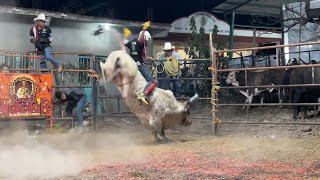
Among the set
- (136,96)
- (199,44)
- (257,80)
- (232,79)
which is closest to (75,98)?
(136,96)

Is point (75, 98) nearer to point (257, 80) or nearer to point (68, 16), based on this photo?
point (68, 16)

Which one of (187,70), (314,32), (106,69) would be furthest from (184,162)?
(314,32)

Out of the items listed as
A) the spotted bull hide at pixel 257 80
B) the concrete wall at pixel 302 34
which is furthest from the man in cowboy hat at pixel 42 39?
the concrete wall at pixel 302 34

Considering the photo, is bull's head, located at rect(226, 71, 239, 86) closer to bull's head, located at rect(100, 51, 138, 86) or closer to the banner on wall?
the banner on wall

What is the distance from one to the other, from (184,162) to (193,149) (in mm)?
1312

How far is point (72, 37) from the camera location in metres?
14.6

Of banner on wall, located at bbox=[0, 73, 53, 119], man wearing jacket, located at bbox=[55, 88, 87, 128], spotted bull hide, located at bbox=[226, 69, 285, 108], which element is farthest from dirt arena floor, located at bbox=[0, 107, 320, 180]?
spotted bull hide, located at bbox=[226, 69, 285, 108]

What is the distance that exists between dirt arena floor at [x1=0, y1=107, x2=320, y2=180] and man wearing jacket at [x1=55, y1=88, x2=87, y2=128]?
2.07ft

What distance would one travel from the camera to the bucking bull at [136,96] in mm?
7895

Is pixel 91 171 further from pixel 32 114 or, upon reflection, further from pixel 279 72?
pixel 279 72

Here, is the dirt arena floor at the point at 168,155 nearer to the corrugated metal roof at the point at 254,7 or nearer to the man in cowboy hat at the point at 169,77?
the man in cowboy hat at the point at 169,77

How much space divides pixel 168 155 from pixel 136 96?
1.62 metres

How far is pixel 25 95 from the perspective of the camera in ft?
31.1

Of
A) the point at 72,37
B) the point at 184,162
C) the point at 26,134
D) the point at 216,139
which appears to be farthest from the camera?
the point at 72,37
